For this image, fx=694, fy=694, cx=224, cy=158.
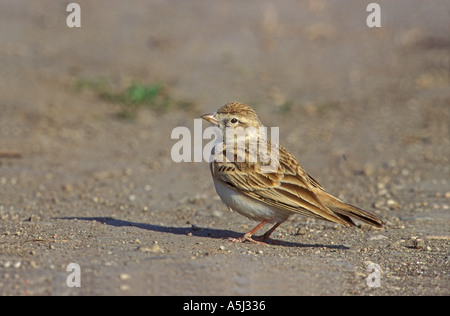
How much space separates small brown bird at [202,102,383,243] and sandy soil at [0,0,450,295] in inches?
14.5

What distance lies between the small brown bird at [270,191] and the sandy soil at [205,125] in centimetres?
37

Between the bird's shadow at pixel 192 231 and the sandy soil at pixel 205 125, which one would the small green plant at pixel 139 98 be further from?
the bird's shadow at pixel 192 231

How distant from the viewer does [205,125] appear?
12.8 meters

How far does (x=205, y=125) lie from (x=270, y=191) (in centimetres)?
645

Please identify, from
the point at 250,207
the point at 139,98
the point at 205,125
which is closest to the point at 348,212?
the point at 250,207

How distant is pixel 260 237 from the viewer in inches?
277

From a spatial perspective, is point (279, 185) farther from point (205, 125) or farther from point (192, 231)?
point (205, 125)

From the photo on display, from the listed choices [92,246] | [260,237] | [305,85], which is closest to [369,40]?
[305,85]

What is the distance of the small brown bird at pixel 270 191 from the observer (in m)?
6.33

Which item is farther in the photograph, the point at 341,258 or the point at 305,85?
the point at 305,85

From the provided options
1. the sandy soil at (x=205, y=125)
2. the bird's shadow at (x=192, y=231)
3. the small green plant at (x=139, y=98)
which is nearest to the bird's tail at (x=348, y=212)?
the sandy soil at (x=205, y=125)
